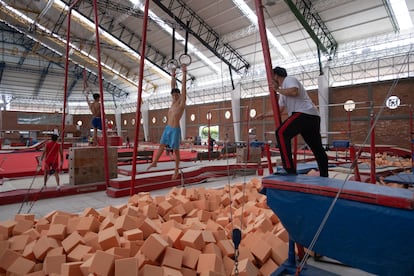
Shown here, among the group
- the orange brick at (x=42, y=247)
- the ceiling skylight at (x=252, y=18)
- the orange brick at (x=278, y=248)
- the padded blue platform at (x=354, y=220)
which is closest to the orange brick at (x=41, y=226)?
the orange brick at (x=42, y=247)

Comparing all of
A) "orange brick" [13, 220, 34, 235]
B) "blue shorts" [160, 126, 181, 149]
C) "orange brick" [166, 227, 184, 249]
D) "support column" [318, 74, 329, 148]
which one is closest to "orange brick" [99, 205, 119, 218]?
"orange brick" [13, 220, 34, 235]

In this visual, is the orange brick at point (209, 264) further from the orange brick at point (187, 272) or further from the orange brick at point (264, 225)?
the orange brick at point (264, 225)

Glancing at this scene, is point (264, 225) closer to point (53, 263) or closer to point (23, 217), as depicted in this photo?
point (53, 263)

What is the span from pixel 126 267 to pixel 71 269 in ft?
1.46

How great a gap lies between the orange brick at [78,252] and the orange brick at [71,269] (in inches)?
7.9

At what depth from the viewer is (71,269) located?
6.92ft

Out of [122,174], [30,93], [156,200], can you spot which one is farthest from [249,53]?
[30,93]

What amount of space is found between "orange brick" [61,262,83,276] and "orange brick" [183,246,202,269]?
819 millimetres

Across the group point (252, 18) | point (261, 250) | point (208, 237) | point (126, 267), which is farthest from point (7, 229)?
point (252, 18)

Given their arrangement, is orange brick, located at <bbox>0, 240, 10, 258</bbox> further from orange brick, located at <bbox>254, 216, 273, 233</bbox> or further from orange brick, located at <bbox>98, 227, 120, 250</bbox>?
orange brick, located at <bbox>254, 216, 273, 233</bbox>

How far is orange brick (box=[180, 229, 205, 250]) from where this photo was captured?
2.45 meters

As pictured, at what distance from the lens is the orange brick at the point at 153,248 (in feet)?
7.47

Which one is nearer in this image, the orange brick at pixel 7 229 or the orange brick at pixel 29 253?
the orange brick at pixel 29 253

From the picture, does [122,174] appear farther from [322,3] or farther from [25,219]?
[322,3]
